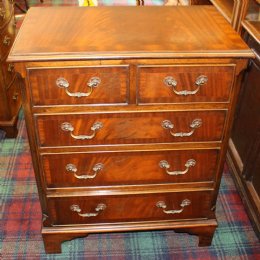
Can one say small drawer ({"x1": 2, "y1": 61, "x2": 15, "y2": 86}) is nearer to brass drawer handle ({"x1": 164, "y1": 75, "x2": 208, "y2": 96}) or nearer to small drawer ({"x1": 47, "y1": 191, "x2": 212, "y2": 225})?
small drawer ({"x1": 47, "y1": 191, "x2": 212, "y2": 225})

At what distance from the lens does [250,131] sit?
7.59 ft

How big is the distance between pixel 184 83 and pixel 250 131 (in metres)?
Result: 0.94

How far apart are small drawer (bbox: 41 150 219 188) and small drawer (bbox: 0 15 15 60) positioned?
52.1 inches

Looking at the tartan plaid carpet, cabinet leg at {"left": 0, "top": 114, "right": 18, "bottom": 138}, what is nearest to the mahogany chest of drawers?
the tartan plaid carpet

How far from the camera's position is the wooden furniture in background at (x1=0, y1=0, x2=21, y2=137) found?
2.74 meters

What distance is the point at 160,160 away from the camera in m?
1.80

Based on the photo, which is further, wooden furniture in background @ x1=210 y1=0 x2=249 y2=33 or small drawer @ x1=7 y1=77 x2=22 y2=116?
small drawer @ x1=7 y1=77 x2=22 y2=116

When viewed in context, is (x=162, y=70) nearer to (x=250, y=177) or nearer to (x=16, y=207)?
(x=250, y=177)

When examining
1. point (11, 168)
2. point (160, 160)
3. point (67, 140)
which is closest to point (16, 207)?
point (11, 168)

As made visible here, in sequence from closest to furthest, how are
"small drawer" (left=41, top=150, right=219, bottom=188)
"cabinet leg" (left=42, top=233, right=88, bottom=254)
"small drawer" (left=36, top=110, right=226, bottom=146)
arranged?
"small drawer" (left=36, top=110, right=226, bottom=146)
"small drawer" (left=41, top=150, right=219, bottom=188)
"cabinet leg" (left=42, top=233, right=88, bottom=254)

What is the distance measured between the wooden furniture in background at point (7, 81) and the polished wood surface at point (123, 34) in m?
1.02

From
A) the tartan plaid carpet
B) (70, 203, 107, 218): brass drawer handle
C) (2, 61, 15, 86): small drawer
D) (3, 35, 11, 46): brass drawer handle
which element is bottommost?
the tartan plaid carpet

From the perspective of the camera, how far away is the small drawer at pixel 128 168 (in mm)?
1767

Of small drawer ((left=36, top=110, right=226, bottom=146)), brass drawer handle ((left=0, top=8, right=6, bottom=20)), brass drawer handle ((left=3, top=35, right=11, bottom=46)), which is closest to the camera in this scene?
small drawer ((left=36, top=110, right=226, bottom=146))
